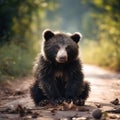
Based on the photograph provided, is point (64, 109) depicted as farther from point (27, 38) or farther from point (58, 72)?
point (27, 38)

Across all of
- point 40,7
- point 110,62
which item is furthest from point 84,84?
point 110,62

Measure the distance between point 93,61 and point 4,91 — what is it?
18.4m

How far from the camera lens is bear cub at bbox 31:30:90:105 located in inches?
349

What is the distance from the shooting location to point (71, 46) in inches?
357

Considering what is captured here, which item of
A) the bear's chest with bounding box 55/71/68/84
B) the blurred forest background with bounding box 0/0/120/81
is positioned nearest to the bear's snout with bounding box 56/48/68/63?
the bear's chest with bounding box 55/71/68/84

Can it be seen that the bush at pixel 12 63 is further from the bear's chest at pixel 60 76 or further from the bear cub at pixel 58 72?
the bear's chest at pixel 60 76

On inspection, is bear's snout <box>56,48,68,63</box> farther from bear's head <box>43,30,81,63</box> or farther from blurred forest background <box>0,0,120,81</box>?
blurred forest background <box>0,0,120,81</box>

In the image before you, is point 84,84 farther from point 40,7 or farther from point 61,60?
point 40,7

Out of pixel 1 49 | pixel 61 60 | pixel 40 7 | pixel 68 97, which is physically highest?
pixel 40 7

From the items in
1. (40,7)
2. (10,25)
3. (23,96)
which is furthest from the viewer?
(40,7)

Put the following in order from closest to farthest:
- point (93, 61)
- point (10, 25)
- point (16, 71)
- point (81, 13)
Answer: point (16, 71)
point (10, 25)
point (93, 61)
point (81, 13)

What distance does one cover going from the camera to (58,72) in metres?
9.01

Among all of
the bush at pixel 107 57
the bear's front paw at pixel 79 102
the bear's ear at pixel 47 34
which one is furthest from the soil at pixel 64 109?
the bush at pixel 107 57

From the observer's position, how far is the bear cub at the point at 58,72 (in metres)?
8.86
